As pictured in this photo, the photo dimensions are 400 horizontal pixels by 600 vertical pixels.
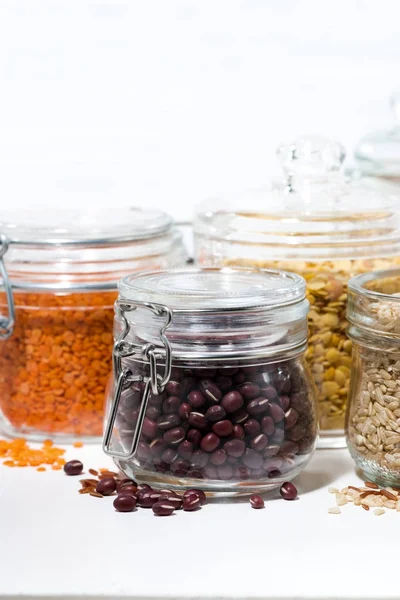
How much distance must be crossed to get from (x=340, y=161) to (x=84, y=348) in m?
0.40

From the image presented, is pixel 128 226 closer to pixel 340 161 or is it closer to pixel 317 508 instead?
pixel 340 161

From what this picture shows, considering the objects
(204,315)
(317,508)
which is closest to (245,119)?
(204,315)

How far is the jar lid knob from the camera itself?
1.16 meters

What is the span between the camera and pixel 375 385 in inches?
37.2

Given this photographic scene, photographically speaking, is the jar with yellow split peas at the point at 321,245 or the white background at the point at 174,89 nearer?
the jar with yellow split peas at the point at 321,245

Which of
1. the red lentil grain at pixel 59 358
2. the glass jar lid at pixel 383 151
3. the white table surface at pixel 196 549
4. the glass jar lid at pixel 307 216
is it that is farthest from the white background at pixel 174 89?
the white table surface at pixel 196 549

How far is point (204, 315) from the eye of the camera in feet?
3.00

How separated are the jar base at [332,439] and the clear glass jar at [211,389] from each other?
0.14 m

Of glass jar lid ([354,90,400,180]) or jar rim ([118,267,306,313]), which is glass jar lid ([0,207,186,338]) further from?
glass jar lid ([354,90,400,180])

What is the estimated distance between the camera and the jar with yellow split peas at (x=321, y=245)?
42.0 inches

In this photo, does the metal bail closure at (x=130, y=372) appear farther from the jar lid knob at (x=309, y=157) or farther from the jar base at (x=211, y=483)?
the jar lid knob at (x=309, y=157)

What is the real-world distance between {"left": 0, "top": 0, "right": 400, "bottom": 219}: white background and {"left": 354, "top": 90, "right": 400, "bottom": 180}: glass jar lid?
9 centimetres

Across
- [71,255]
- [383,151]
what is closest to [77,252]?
[71,255]

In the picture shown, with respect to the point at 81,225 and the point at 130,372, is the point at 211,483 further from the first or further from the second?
the point at 81,225
